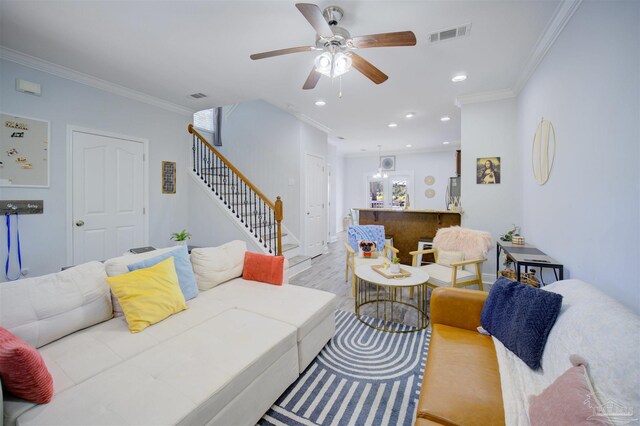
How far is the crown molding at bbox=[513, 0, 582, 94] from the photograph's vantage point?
6.72ft

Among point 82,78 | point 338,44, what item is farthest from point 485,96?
point 82,78

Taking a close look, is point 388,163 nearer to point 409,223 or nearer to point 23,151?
point 409,223

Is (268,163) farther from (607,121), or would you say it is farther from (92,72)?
(607,121)

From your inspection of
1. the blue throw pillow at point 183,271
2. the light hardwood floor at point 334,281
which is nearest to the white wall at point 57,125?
the blue throw pillow at point 183,271

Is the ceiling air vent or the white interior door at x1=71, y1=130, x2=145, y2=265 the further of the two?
the white interior door at x1=71, y1=130, x2=145, y2=265

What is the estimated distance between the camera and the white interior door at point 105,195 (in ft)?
11.1

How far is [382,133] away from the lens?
6.59 m

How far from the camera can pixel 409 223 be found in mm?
4961

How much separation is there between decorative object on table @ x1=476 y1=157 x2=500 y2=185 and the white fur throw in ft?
3.66

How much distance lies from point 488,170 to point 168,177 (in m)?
4.99

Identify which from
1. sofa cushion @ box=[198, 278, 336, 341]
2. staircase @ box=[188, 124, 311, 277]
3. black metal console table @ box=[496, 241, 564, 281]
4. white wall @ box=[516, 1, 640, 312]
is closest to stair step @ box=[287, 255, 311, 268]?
staircase @ box=[188, 124, 311, 277]

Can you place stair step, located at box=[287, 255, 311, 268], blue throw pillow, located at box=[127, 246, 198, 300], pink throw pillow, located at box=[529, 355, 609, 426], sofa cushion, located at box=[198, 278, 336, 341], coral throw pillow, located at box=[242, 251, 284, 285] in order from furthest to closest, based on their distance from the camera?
stair step, located at box=[287, 255, 311, 268] < coral throw pillow, located at box=[242, 251, 284, 285] < blue throw pillow, located at box=[127, 246, 198, 300] < sofa cushion, located at box=[198, 278, 336, 341] < pink throw pillow, located at box=[529, 355, 609, 426]

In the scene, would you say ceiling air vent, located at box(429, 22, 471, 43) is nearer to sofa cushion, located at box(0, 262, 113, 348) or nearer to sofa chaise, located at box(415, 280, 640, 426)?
sofa chaise, located at box(415, 280, 640, 426)

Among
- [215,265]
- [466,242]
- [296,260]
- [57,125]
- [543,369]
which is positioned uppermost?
[57,125]
